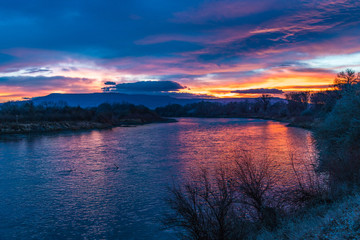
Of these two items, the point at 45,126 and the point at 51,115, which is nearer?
the point at 45,126

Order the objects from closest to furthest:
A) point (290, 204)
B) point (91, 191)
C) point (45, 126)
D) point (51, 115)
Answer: point (290, 204)
point (91, 191)
point (45, 126)
point (51, 115)

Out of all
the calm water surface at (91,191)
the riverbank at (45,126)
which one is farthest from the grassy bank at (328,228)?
the riverbank at (45,126)

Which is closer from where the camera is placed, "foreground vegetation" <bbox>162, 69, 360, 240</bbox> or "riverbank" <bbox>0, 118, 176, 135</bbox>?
"foreground vegetation" <bbox>162, 69, 360, 240</bbox>

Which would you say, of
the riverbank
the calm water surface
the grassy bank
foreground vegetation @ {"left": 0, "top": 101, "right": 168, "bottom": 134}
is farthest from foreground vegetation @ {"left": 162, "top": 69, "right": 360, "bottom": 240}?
foreground vegetation @ {"left": 0, "top": 101, "right": 168, "bottom": 134}

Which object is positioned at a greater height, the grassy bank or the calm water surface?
the grassy bank

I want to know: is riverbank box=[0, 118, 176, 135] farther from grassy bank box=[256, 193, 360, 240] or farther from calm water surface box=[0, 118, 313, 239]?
grassy bank box=[256, 193, 360, 240]

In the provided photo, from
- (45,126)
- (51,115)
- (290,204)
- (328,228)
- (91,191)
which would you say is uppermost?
(51,115)

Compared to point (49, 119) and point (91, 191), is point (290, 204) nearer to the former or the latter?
point (91, 191)

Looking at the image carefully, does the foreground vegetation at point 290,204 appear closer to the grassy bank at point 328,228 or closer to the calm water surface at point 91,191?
the grassy bank at point 328,228

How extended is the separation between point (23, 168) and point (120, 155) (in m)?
7.54

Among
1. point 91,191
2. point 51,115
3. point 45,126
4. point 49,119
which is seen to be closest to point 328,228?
point 91,191

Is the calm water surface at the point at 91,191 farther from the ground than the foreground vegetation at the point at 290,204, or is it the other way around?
the foreground vegetation at the point at 290,204

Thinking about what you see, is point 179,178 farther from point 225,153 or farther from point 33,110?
point 33,110

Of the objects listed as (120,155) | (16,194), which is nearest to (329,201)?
(16,194)
